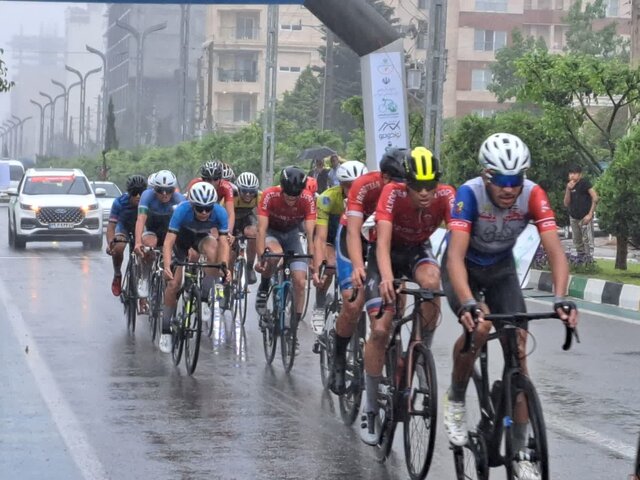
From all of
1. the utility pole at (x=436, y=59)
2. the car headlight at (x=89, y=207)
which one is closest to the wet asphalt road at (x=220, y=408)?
the utility pole at (x=436, y=59)

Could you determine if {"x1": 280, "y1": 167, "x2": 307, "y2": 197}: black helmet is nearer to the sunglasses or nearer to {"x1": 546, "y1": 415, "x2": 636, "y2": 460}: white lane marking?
{"x1": 546, "y1": 415, "x2": 636, "y2": 460}: white lane marking

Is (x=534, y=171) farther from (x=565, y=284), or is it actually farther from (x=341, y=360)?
(x=565, y=284)

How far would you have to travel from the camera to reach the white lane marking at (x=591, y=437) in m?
8.98

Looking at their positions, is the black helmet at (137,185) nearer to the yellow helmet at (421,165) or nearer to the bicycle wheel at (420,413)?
the yellow helmet at (421,165)

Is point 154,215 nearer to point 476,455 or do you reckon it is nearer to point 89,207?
point 476,455

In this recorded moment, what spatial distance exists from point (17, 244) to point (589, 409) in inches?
876

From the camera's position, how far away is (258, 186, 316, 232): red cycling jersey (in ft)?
45.0

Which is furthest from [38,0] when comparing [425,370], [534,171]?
[425,370]

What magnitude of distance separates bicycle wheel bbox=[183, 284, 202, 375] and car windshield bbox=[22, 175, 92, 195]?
799 inches

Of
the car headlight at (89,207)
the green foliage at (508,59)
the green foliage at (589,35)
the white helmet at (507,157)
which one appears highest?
the green foliage at (589,35)

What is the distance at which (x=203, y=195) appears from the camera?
42.2 feet

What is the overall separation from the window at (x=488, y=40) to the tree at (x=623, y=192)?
A: 235ft

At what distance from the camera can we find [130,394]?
11180mm

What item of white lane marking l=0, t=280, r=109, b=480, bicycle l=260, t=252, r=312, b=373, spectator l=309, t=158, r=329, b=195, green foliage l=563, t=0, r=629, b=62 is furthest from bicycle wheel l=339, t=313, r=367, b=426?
green foliage l=563, t=0, r=629, b=62
